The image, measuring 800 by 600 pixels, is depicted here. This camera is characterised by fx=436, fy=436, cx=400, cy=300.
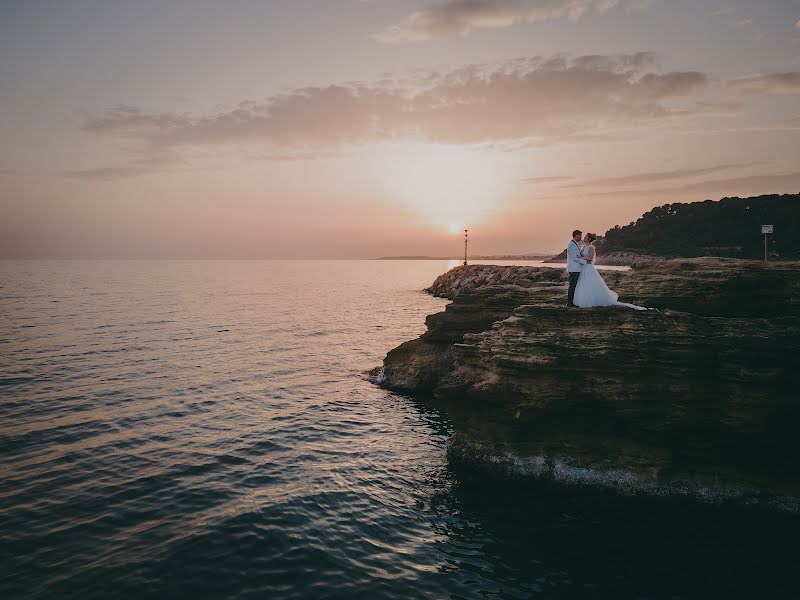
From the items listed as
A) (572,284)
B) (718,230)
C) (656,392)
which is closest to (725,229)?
(718,230)

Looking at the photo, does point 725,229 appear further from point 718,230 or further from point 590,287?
point 590,287

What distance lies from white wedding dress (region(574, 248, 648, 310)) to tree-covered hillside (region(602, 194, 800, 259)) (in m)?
118

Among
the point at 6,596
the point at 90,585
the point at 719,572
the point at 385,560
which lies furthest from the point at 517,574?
the point at 6,596

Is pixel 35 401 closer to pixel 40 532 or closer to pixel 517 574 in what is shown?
pixel 40 532

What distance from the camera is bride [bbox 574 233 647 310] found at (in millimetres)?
17984

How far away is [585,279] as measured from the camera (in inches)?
730

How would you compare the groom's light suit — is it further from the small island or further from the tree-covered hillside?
the tree-covered hillside

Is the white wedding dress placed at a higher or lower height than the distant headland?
lower

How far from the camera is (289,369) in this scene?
112ft

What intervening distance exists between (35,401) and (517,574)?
84.4 ft

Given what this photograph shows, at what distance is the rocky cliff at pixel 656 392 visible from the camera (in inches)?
568

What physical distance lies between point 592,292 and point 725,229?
537 feet

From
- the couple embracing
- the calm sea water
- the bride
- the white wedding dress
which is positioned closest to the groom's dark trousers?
the couple embracing

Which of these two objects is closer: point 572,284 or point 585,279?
point 585,279
